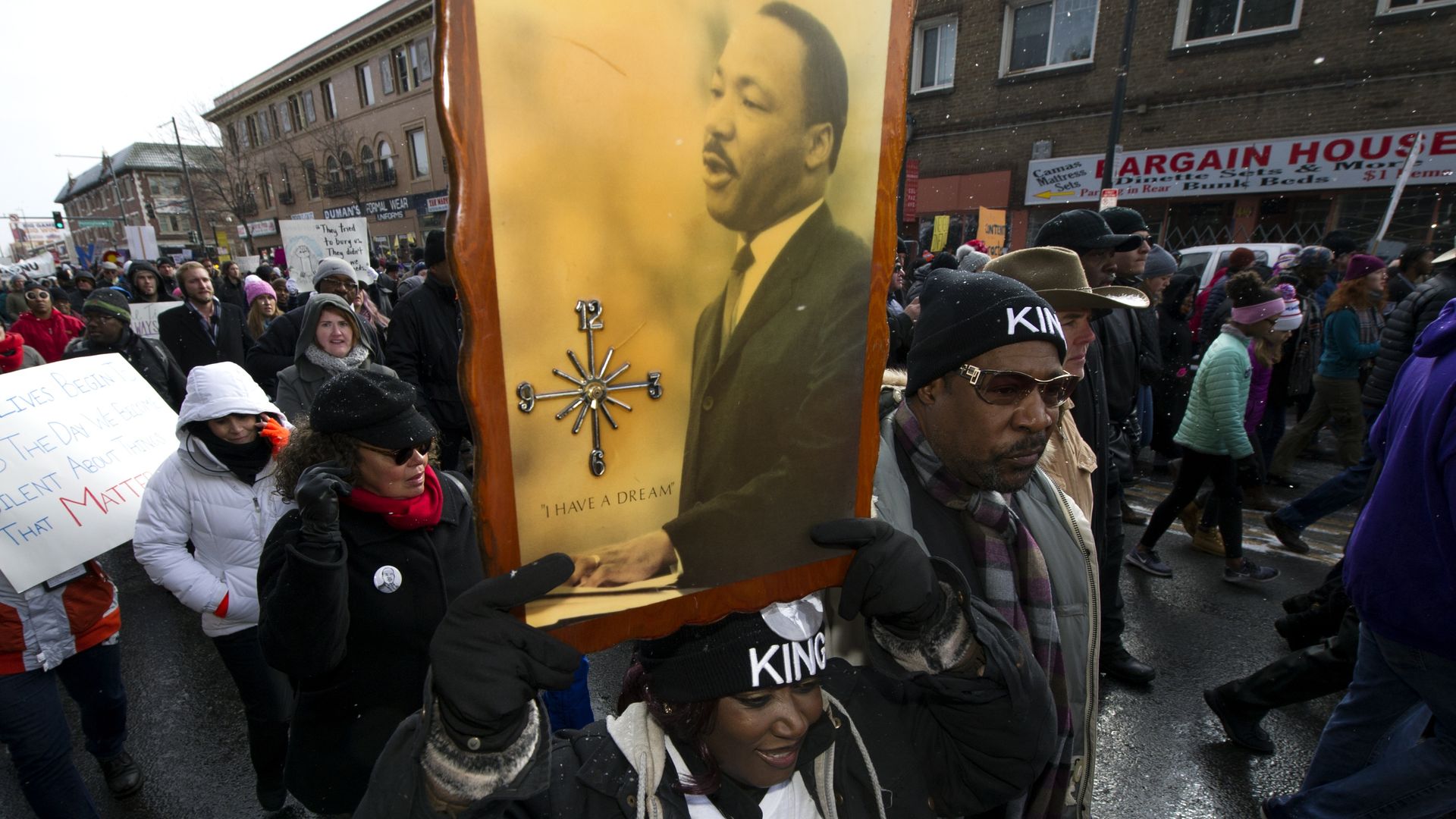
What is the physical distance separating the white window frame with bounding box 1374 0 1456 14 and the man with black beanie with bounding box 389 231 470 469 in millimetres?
16210

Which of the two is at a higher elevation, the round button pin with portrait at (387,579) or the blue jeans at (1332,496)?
A: the round button pin with portrait at (387,579)

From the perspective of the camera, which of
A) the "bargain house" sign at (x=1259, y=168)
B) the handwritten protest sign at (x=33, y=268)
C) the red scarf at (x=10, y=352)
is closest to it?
the red scarf at (x=10, y=352)

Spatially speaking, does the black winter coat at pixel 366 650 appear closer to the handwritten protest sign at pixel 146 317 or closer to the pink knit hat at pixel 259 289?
the pink knit hat at pixel 259 289

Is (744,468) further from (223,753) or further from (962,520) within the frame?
(223,753)

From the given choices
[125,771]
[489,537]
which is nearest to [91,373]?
[125,771]

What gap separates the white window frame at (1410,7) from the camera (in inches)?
447

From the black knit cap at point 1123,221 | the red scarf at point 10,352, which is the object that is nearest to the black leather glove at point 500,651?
the black knit cap at point 1123,221

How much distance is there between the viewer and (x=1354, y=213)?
41.2 feet

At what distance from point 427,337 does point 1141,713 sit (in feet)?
14.0

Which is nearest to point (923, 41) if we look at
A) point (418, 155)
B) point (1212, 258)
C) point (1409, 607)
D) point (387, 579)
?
point (1212, 258)

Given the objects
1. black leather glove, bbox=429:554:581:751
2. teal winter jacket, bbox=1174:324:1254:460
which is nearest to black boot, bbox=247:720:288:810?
black leather glove, bbox=429:554:581:751

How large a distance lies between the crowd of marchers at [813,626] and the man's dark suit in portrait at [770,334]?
0.43 ft

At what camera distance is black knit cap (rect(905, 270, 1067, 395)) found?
1.52 metres

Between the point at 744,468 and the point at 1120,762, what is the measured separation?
3.10 meters
